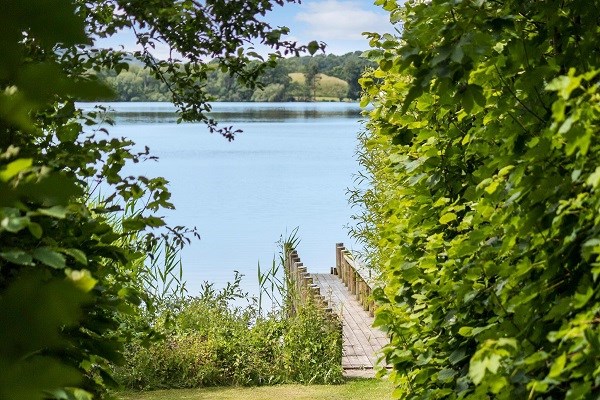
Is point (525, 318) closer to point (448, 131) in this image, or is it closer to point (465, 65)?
point (465, 65)

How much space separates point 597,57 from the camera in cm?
219

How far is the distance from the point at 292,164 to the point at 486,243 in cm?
3687

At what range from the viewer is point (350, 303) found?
12.5 metres

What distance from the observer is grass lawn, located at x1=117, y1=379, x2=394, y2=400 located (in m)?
8.10

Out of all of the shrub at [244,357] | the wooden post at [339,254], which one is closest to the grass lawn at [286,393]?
the shrub at [244,357]

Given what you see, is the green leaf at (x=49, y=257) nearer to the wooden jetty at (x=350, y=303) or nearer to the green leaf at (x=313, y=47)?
the green leaf at (x=313, y=47)

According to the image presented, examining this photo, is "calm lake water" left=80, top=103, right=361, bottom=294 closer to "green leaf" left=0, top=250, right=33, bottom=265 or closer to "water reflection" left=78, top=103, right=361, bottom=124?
"water reflection" left=78, top=103, right=361, bottom=124

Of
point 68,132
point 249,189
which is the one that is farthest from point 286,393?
point 249,189

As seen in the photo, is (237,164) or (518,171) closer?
(518,171)

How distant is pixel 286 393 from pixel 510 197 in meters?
6.59

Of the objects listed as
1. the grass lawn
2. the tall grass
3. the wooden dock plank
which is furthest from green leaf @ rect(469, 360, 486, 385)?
the tall grass

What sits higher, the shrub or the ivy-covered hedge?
the ivy-covered hedge

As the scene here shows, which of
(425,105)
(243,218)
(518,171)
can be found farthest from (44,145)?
(243,218)

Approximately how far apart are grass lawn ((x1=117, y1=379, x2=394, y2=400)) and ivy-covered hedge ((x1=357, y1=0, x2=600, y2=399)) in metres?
5.00
